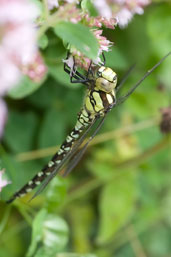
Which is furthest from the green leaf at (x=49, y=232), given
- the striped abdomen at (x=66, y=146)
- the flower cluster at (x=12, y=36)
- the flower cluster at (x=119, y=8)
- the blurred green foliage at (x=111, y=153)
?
the flower cluster at (x=12, y=36)

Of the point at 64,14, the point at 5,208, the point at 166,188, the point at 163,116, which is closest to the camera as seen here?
the point at 64,14

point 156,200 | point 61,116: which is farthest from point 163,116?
point 156,200

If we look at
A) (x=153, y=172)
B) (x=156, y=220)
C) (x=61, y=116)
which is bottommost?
A: (x=156, y=220)

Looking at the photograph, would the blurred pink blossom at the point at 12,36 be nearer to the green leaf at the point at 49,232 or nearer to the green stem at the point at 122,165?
the green leaf at the point at 49,232

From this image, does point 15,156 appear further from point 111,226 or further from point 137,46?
point 137,46

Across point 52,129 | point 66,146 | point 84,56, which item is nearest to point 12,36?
point 84,56

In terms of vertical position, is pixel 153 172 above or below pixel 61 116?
below

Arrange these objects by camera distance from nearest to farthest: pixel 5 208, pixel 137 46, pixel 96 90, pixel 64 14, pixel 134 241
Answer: pixel 64 14 → pixel 96 90 → pixel 5 208 → pixel 137 46 → pixel 134 241

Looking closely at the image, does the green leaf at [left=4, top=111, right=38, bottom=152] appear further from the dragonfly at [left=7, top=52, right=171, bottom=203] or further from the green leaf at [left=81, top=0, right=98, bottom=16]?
the green leaf at [left=81, top=0, right=98, bottom=16]

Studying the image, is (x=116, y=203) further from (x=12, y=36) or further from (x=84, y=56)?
(x=12, y=36)
